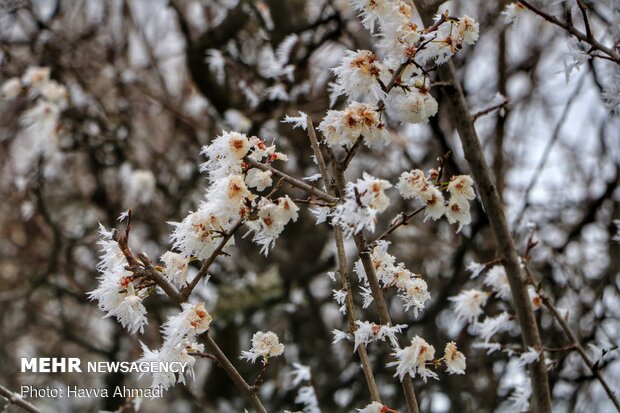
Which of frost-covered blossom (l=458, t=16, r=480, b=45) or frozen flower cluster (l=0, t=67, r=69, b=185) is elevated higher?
frozen flower cluster (l=0, t=67, r=69, b=185)

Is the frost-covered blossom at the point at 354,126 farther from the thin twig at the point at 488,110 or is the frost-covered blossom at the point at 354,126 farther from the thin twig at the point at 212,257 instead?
the thin twig at the point at 488,110

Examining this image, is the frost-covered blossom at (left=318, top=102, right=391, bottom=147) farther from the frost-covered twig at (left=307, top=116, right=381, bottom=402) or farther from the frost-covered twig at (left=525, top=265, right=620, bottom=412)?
the frost-covered twig at (left=525, top=265, right=620, bottom=412)

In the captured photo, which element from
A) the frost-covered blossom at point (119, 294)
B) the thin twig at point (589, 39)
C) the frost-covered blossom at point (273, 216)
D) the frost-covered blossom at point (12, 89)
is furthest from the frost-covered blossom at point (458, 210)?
the frost-covered blossom at point (12, 89)

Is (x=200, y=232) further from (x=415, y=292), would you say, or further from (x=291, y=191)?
(x=291, y=191)

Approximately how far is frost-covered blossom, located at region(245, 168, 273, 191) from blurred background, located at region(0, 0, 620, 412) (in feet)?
6.94

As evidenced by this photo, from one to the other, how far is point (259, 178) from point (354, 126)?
25cm

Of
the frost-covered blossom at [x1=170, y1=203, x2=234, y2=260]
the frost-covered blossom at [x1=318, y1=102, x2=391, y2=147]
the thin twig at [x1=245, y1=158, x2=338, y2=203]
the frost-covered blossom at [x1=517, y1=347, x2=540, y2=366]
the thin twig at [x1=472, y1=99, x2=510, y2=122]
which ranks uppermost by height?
the thin twig at [x1=472, y1=99, x2=510, y2=122]

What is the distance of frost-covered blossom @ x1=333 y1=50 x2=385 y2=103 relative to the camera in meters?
1.75

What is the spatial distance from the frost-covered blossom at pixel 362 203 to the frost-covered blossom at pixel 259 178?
22 centimetres

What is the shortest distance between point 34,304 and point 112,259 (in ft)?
18.5

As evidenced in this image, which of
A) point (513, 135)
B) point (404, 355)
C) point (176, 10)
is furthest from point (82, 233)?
point (404, 355)

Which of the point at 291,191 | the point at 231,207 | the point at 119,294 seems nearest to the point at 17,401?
the point at 119,294

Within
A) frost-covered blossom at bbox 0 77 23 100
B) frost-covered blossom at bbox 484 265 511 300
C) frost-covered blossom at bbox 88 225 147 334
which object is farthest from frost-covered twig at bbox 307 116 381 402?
frost-covered blossom at bbox 0 77 23 100

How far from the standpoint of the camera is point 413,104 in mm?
1810
